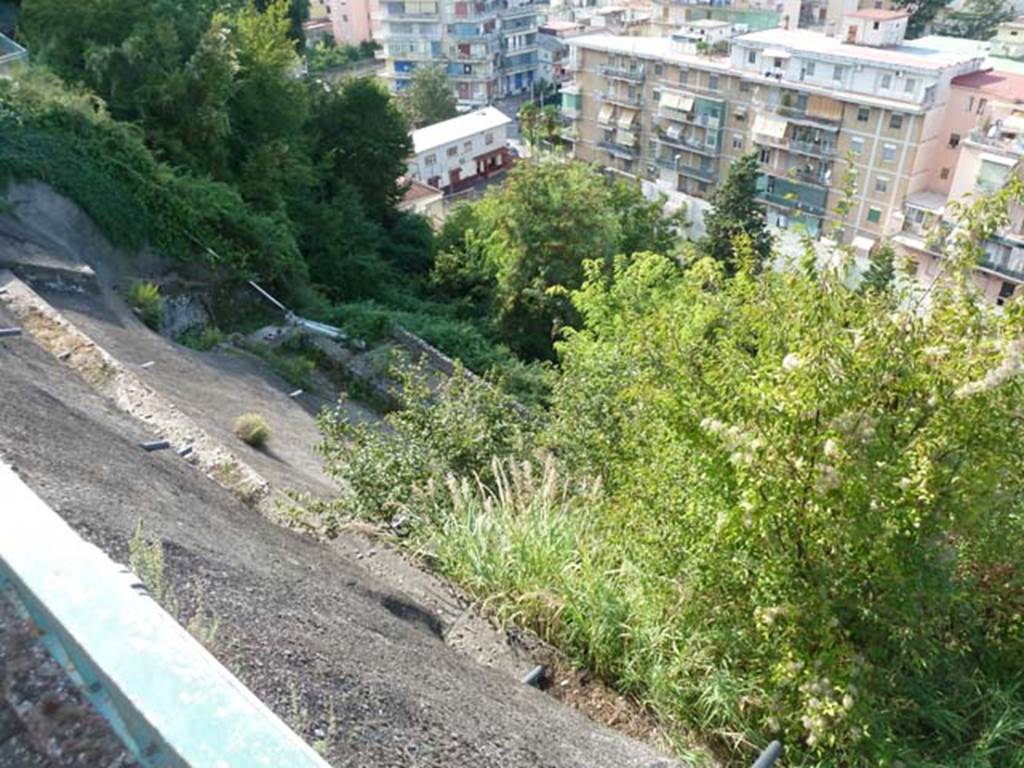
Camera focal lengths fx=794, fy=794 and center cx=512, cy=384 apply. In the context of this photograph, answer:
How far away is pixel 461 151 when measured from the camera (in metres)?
37.8

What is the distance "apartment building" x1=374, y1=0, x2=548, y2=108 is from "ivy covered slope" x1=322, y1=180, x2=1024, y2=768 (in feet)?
147

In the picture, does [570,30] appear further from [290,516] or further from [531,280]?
[290,516]

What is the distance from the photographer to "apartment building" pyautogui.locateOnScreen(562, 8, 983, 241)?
28.2m

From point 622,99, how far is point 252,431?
109ft

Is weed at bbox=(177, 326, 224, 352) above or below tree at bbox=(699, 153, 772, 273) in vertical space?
above

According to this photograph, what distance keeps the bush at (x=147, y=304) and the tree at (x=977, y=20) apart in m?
52.1

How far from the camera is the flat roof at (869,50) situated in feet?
90.1

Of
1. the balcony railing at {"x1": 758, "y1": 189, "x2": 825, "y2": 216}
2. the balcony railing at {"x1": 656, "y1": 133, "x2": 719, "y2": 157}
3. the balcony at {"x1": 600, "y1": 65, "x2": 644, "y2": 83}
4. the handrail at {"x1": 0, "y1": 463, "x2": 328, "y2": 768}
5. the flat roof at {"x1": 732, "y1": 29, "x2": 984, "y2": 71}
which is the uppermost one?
the handrail at {"x1": 0, "y1": 463, "x2": 328, "y2": 768}

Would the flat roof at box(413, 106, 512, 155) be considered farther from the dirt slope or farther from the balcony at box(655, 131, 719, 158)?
the dirt slope

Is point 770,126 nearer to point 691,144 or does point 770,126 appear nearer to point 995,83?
point 691,144

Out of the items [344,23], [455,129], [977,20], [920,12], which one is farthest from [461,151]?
[977,20]

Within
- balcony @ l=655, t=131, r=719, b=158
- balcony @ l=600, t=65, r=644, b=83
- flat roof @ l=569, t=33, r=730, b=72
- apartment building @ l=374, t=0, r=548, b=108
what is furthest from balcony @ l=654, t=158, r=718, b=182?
apartment building @ l=374, t=0, r=548, b=108

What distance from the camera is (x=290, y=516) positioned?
5.69m

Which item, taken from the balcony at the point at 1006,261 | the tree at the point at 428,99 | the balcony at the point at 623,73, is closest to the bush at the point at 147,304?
the balcony at the point at 1006,261
